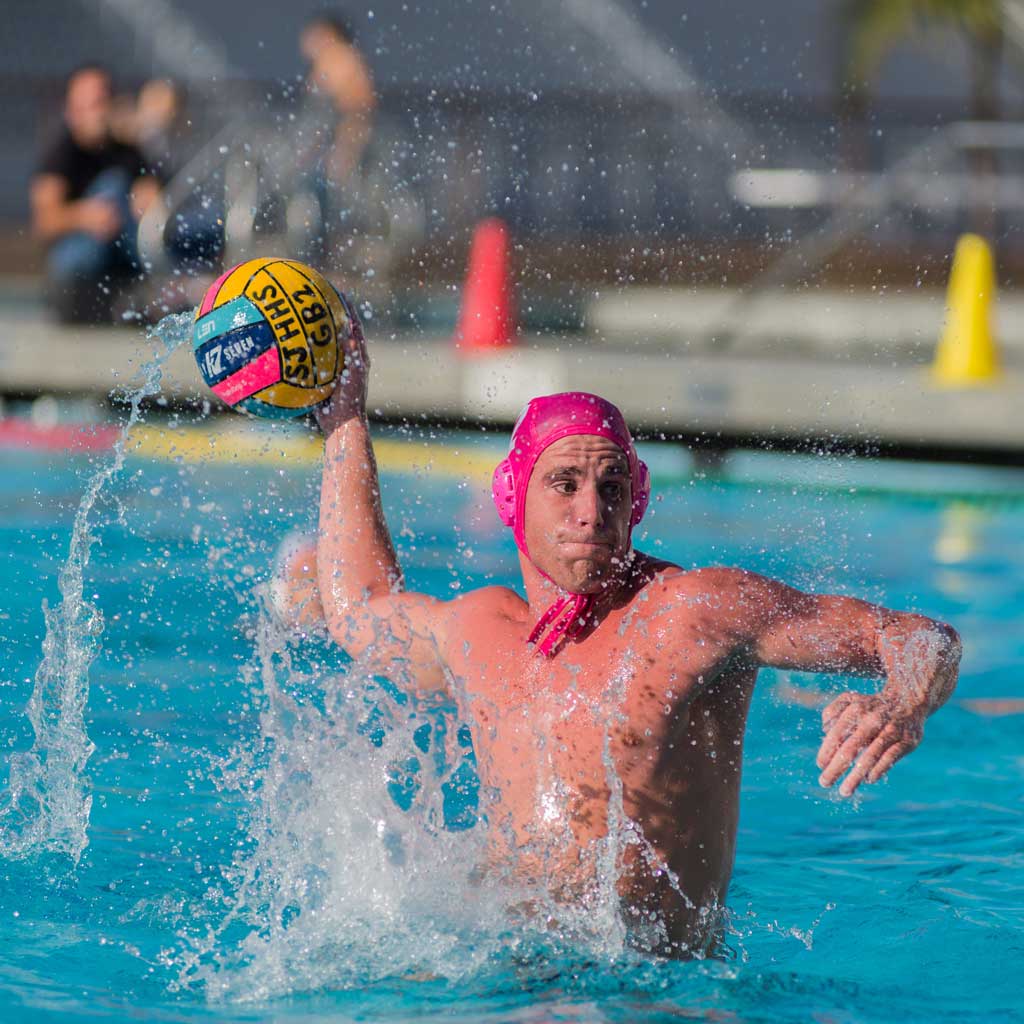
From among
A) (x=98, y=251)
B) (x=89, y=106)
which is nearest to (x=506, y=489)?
(x=89, y=106)

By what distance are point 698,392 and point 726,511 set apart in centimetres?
109

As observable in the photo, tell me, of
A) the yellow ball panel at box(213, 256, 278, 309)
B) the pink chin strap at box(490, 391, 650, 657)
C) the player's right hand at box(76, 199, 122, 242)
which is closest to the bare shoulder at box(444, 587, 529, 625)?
the pink chin strap at box(490, 391, 650, 657)

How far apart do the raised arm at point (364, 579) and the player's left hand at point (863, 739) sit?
35.8 inches

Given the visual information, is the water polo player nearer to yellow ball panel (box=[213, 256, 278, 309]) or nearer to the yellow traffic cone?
yellow ball panel (box=[213, 256, 278, 309])

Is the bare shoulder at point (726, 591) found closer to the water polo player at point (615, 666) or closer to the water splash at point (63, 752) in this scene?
the water polo player at point (615, 666)

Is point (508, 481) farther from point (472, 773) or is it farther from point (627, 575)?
point (472, 773)

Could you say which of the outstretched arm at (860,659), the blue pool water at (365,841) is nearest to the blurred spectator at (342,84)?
the blue pool water at (365,841)

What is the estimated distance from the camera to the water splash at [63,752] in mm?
3791

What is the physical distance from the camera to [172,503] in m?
8.02

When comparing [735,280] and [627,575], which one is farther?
[735,280]

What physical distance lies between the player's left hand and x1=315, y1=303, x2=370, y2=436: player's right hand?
1.25 metres

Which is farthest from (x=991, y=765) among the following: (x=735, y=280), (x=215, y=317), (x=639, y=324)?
(x=735, y=280)

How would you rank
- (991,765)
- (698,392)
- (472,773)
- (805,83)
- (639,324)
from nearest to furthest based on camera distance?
1. (472,773)
2. (991,765)
3. (698,392)
4. (639,324)
5. (805,83)

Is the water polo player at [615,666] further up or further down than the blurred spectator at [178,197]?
further down
